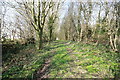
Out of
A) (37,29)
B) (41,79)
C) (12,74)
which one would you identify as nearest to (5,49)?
(37,29)

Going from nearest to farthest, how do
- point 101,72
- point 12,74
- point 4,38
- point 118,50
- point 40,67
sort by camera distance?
1. point 101,72
2. point 12,74
3. point 40,67
4. point 118,50
5. point 4,38

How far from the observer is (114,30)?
8.68 m

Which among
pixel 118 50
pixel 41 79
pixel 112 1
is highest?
pixel 112 1

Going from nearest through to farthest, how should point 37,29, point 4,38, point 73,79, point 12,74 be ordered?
point 73,79, point 12,74, point 4,38, point 37,29

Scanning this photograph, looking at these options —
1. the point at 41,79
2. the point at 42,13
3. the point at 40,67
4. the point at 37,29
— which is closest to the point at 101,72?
the point at 41,79

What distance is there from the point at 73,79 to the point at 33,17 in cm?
794

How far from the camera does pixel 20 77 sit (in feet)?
15.8

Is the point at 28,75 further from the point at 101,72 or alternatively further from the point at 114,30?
the point at 114,30

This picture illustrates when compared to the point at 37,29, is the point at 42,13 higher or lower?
higher

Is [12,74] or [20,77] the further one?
[12,74]

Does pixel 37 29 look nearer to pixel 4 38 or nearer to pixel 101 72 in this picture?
pixel 4 38

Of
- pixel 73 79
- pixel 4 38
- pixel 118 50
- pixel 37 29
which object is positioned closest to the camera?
pixel 73 79

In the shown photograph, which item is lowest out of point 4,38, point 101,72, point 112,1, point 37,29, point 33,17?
point 101,72

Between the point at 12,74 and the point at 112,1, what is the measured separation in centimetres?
990
